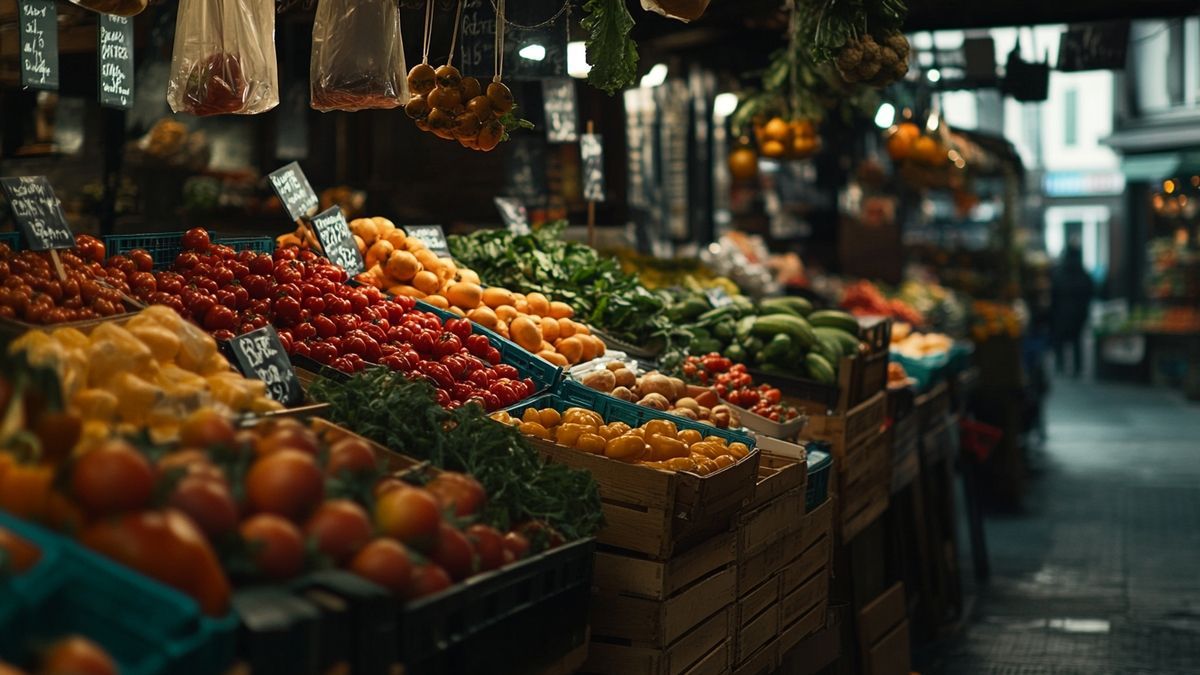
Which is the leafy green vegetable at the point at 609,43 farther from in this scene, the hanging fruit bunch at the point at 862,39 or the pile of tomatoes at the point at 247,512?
the pile of tomatoes at the point at 247,512

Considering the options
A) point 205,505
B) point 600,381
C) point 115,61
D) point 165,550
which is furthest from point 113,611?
point 115,61

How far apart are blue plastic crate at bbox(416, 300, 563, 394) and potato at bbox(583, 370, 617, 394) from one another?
0.12 metres

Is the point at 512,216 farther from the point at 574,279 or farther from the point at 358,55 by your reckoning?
the point at 358,55

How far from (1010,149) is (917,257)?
2655mm

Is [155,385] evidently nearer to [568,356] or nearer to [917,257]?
[568,356]

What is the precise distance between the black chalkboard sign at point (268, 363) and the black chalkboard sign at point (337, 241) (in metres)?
1.65

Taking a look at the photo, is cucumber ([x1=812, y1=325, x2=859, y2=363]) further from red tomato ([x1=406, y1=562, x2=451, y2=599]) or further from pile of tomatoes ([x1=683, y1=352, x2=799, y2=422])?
red tomato ([x1=406, y1=562, x2=451, y2=599])

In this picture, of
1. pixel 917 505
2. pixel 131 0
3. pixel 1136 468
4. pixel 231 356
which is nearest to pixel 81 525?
pixel 231 356

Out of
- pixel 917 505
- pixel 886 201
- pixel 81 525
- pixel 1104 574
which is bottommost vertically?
pixel 1104 574

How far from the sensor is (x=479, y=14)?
4.97 m

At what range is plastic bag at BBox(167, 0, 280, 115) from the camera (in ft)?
13.7

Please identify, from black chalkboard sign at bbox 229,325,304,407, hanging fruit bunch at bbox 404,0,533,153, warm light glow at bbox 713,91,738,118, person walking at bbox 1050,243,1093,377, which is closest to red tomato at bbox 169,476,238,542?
black chalkboard sign at bbox 229,325,304,407

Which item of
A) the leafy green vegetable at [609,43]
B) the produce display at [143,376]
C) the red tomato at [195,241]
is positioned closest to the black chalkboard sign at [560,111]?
the leafy green vegetable at [609,43]

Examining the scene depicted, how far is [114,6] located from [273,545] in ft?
7.35
